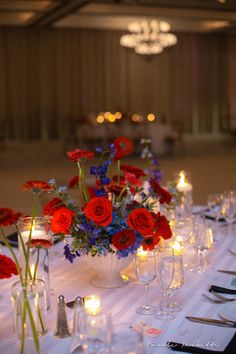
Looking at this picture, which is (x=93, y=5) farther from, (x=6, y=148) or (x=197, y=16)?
(x=6, y=148)

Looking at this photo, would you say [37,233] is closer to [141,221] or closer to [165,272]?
[141,221]

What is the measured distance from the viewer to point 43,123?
14375 millimetres

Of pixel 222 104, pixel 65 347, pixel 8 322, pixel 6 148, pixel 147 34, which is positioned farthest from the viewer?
pixel 222 104

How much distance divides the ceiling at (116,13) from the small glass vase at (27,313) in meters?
9.66

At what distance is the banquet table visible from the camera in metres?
1.48

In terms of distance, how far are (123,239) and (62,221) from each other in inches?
8.7

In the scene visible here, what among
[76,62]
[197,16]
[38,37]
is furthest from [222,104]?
[38,37]

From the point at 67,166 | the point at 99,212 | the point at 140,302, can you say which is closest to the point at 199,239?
the point at 140,302

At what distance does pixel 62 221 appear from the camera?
1813 mm

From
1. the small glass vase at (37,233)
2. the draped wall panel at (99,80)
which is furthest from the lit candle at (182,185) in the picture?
the draped wall panel at (99,80)

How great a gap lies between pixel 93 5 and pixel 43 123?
3507 millimetres

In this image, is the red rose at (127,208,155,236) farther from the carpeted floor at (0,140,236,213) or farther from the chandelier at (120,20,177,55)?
the chandelier at (120,20,177,55)

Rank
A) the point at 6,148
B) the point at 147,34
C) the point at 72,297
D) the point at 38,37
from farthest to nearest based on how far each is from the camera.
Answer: the point at 38,37 → the point at 6,148 → the point at 147,34 → the point at 72,297

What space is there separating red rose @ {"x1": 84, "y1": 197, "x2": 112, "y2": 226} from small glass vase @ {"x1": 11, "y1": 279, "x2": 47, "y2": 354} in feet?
1.07
